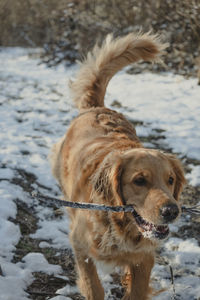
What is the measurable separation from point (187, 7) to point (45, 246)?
6296 millimetres

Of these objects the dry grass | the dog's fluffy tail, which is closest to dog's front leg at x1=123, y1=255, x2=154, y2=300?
the dog's fluffy tail

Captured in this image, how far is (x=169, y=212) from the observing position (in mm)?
1982

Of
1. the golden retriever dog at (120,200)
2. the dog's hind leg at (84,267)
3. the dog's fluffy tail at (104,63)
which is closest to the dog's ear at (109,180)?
the golden retriever dog at (120,200)

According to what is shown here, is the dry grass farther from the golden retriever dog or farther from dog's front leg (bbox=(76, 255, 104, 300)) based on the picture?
dog's front leg (bbox=(76, 255, 104, 300))

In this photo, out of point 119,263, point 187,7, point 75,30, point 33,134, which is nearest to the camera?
point 119,263

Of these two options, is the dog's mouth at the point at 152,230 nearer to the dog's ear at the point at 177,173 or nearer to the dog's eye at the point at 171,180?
the dog's eye at the point at 171,180

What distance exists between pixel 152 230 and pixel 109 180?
0.41 meters

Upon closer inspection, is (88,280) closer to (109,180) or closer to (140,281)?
(140,281)

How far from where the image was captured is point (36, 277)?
2811 millimetres

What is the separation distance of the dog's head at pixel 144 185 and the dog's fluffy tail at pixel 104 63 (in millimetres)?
1659

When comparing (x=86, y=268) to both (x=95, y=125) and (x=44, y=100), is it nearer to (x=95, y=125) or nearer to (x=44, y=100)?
(x=95, y=125)

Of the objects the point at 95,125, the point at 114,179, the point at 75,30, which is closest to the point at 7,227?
the point at 95,125

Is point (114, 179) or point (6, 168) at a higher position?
point (114, 179)

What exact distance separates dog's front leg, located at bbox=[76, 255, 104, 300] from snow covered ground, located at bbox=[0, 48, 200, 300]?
18 centimetres
